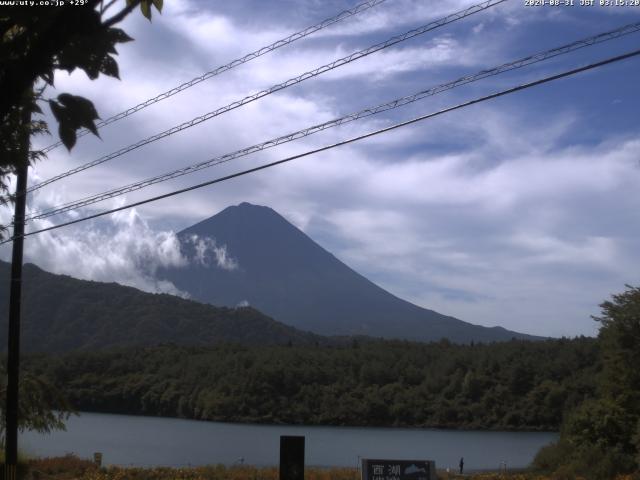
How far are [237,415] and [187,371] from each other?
11556 millimetres

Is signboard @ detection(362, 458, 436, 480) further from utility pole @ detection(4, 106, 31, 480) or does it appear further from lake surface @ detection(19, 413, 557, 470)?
lake surface @ detection(19, 413, 557, 470)

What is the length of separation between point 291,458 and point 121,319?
546ft

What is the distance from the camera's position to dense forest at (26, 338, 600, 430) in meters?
78.4

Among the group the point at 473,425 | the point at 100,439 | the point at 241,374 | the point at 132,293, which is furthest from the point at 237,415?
the point at 132,293

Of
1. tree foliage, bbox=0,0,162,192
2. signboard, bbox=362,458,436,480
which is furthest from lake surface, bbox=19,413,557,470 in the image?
tree foliage, bbox=0,0,162,192

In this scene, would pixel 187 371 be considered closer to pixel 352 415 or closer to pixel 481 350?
pixel 352 415

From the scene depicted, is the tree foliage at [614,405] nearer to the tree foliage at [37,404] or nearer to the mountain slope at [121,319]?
the tree foliage at [37,404]

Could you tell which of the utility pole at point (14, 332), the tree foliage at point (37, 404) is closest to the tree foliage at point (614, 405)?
the tree foliage at point (37, 404)

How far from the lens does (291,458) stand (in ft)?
36.6

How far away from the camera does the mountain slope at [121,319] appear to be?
15800 cm

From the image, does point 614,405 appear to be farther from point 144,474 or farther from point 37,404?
point 37,404

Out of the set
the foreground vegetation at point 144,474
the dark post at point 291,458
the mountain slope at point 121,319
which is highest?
the mountain slope at point 121,319

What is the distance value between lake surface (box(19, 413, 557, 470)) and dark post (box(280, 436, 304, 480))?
26.6 meters

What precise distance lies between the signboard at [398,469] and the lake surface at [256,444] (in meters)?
25.8
